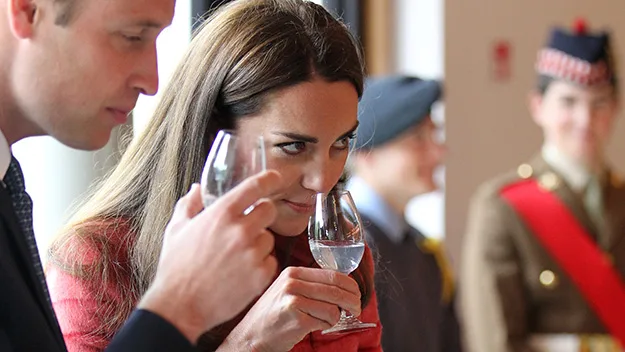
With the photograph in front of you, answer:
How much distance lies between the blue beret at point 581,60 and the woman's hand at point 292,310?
1.89 meters

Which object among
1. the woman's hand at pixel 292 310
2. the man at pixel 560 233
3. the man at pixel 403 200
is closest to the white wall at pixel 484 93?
the man at pixel 560 233

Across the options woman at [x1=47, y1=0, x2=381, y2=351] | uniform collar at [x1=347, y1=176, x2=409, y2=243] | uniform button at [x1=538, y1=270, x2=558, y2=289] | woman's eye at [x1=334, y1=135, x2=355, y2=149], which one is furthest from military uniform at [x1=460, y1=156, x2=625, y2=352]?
woman's eye at [x1=334, y1=135, x2=355, y2=149]

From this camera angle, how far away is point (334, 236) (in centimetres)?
162

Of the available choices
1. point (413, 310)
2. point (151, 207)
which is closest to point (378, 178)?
point (413, 310)

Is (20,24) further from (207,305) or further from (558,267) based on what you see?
(558,267)

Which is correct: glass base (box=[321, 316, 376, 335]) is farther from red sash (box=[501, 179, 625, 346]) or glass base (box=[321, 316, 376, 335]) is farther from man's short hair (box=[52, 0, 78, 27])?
red sash (box=[501, 179, 625, 346])

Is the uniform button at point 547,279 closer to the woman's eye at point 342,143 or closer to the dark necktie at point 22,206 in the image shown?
the woman's eye at point 342,143

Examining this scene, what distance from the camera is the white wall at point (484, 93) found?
14.2 ft

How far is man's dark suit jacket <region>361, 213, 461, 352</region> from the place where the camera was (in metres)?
2.58

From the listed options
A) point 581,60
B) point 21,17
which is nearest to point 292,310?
point 21,17

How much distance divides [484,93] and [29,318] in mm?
3450

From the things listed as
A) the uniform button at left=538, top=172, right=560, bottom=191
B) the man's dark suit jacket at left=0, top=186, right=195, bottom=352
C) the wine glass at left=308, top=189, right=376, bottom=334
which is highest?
the man's dark suit jacket at left=0, top=186, right=195, bottom=352

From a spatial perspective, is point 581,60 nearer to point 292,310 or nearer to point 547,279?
point 547,279

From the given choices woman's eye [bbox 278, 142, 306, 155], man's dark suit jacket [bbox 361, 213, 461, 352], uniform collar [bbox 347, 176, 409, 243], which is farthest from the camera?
uniform collar [bbox 347, 176, 409, 243]
